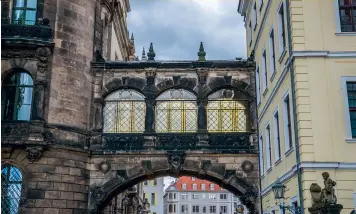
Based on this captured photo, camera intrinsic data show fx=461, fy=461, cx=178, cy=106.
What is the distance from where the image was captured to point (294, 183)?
1362 cm

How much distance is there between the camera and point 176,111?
2211 centimetres

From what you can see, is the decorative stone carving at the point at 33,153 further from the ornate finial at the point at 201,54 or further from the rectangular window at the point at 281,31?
the rectangular window at the point at 281,31

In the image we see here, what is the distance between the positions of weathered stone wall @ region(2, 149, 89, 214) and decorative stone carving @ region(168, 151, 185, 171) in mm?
4213

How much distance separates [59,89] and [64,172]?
143 inches

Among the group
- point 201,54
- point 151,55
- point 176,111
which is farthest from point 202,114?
point 151,55

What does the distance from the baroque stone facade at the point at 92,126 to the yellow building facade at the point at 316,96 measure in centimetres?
575

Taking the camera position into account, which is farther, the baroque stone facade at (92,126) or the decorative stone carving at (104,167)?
the decorative stone carving at (104,167)

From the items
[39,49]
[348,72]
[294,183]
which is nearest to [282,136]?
[294,183]

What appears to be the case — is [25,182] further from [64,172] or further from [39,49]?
[39,49]

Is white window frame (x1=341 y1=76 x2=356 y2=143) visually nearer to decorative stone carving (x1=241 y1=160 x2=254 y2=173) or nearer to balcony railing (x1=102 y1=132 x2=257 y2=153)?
balcony railing (x1=102 y1=132 x2=257 y2=153)

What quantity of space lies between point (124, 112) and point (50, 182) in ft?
16.5

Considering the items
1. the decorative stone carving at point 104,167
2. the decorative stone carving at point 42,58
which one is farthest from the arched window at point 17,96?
the decorative stone carving at point 104,167

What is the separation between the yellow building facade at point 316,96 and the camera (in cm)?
1252

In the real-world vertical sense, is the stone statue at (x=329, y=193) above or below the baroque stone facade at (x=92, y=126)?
below
